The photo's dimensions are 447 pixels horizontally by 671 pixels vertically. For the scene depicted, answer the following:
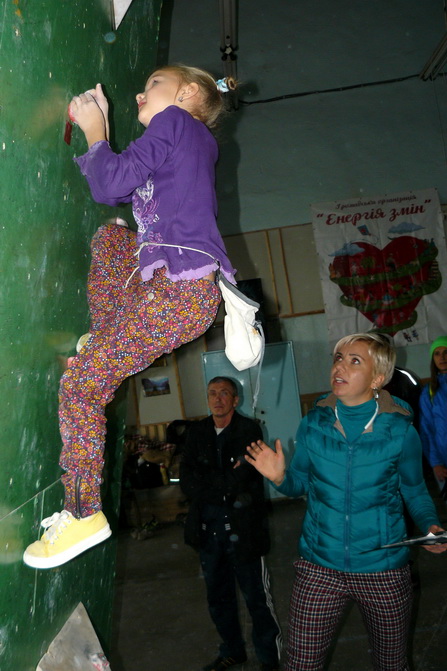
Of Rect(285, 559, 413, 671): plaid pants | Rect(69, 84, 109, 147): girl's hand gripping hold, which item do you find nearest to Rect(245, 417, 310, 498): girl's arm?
Rect(285, 559, 413, 671): plaid pants

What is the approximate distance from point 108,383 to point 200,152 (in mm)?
653

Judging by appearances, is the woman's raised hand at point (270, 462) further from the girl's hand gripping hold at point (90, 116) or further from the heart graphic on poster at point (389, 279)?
the heart graphic on poster at point (389, 279)

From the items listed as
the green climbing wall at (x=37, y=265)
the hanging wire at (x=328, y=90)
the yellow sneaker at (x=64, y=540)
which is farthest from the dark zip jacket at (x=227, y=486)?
the hanging wire at (x=328, y=90)

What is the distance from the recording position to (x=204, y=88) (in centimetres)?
161

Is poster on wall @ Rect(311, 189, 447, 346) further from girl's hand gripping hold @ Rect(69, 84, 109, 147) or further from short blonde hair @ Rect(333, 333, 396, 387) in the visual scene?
girl's hand gripping hold @ Rect(69, 84, 109, 147)

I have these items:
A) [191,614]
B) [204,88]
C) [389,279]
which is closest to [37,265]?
[204,88]

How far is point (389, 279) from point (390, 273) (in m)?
0.08

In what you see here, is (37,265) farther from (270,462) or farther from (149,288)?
(270,462)

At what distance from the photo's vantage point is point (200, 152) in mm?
1525

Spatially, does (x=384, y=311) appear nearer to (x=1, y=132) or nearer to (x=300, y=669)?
(x=300, y=669)

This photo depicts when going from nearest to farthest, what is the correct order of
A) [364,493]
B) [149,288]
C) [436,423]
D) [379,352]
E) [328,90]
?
[149,288], [364,493], [379,352], [436,423], [328,90]

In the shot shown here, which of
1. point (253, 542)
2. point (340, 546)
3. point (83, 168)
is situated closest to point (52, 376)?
point (83, 168)

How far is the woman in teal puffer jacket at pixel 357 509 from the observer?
1940 mm

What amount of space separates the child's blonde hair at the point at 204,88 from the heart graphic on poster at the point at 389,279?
19.1 ft
